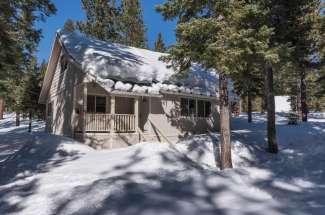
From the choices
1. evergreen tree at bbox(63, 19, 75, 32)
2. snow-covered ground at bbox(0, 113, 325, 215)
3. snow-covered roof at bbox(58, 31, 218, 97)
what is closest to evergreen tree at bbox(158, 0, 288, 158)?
snow-covered roof at bbox(58, 31, 218, 97)

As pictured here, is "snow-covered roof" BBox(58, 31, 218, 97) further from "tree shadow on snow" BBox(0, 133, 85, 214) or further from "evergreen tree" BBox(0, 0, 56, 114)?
"tree shadow on snow" BBox(0, 133, 85, 214)

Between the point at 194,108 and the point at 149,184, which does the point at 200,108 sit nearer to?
the point at 194,108

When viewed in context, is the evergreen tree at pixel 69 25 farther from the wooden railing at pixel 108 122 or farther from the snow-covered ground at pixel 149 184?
the snow-covered ground at pixel 149 184

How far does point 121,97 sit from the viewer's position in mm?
17375

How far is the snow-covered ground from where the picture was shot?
17.9 ft

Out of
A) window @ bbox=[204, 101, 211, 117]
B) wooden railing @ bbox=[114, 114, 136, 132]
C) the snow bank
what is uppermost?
the snow bank

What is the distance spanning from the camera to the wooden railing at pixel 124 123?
15219mm

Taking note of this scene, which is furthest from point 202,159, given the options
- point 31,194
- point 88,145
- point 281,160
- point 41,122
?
point 41,122

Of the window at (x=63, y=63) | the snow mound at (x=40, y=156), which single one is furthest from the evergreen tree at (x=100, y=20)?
the snow mound at (x=40, y=156)

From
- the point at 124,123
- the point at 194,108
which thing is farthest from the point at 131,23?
the point at 124,123

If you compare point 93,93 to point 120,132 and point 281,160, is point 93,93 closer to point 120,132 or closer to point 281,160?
point 120,132

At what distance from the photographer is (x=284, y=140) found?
1578cm

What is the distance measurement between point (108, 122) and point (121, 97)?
271cm

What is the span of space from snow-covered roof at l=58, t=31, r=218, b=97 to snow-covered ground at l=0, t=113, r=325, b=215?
3.87m
